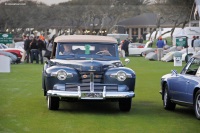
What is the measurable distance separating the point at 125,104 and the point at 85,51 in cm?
191

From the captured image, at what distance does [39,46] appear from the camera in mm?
37969

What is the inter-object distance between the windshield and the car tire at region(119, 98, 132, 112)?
1487 mm

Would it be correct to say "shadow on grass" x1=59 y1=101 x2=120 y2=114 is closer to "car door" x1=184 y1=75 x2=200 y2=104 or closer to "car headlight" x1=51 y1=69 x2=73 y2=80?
"car headlight" x1=51 y1=69 x2=73 y2=80

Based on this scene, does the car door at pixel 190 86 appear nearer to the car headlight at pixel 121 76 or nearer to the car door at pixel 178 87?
the car door at pixel 178 87

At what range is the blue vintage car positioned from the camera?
13.6 m

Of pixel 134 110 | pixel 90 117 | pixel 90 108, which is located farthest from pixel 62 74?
pixel 134 110

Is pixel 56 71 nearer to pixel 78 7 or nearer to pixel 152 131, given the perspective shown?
pixel 152 131

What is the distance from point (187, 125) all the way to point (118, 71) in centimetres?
233

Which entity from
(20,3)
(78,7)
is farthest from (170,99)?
(78,7)

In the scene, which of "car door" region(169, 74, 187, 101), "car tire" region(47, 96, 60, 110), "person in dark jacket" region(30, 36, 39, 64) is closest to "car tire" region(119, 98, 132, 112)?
"car door" region(169, 74, 187, 101)

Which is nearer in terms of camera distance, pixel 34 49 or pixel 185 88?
pixel 185 88

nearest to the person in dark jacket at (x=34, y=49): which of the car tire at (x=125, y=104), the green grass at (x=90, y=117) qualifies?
the green grass at (x=90, y=117)

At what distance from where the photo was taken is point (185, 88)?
14156 mm

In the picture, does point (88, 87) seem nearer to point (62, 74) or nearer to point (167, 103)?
point (62, 74)
